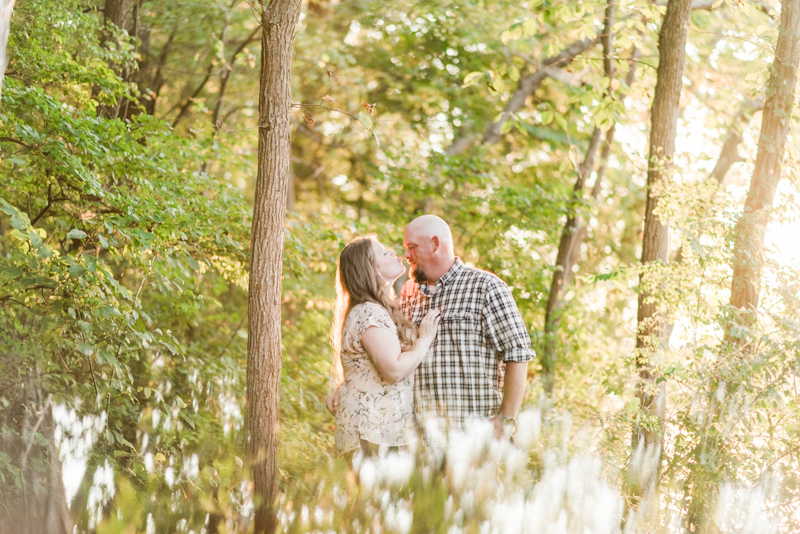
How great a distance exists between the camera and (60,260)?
339cm

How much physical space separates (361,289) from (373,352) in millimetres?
339

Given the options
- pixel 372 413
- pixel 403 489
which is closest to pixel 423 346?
pixel 372 413

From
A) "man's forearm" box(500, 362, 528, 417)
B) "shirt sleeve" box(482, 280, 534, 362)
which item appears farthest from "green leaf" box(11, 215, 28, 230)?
"man's forearm" box(500, 362, 528, 417)

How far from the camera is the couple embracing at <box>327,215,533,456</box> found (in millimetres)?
3438

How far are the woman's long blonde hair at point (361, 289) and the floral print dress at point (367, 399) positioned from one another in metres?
0.07

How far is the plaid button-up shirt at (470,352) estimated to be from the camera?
3801mm

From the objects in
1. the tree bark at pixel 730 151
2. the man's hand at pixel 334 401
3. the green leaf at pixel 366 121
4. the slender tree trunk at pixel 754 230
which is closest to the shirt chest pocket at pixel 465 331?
the man's hand at pixel 334 401

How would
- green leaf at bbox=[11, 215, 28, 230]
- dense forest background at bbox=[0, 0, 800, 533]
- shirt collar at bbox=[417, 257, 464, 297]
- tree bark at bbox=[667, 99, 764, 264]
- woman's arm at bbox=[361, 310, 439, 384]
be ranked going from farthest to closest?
tree bark at bbox=[667, 99, 764, 264] → shirt collar at bbox=[417, 257, 464, 297] → woman's arm at bbox=[361, 310, 439, 384] → dense forest background at bbox=[0, 0, 800, 533] → green leaf at bbox=[11, 215, 28, 230]

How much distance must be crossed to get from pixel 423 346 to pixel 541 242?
234 inches

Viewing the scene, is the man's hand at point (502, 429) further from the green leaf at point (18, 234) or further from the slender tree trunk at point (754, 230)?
the green leaf at point (18, 234)

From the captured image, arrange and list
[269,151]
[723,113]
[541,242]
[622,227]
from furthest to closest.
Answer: [622,227] < [723,113] < [541,242] < [269,151]

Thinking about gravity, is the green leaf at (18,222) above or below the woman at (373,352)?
above

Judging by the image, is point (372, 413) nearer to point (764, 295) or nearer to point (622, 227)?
point (764, 295)

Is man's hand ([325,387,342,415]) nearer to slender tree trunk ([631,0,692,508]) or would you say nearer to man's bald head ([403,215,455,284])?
man's bald head ([403,215,455,284])
